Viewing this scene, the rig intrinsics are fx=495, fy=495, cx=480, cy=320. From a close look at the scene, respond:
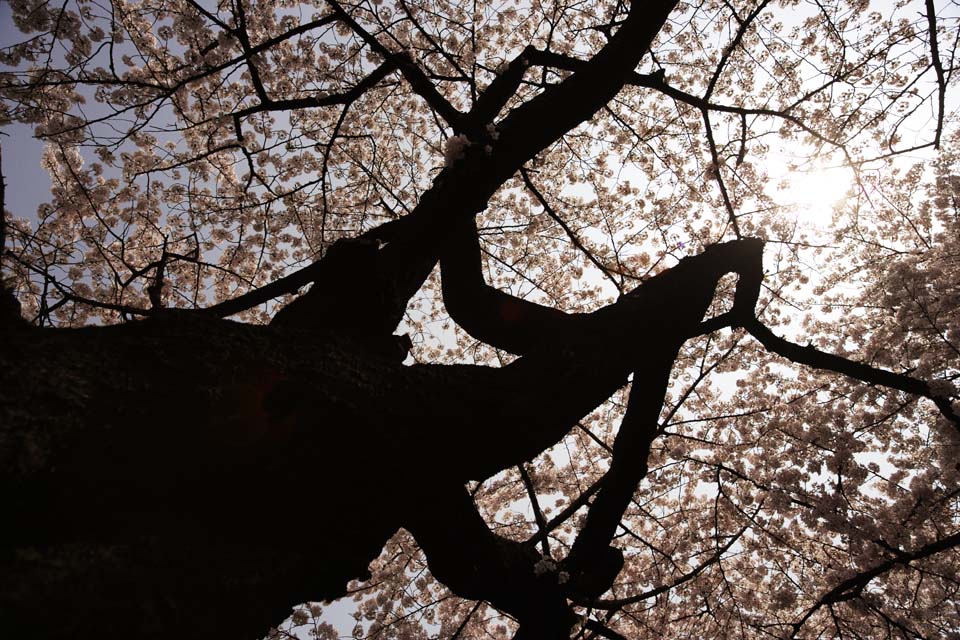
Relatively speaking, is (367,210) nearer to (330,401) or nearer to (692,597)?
(330,401)

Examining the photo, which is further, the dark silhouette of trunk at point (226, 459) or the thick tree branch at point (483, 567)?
the thick tree branch at point (483, 567)

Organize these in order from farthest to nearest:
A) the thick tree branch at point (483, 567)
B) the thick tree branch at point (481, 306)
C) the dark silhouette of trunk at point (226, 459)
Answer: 1. the thick tree branch at point (481, 306)
2. the thick tree branch at point (483, 567)
3. the dark silhouette of trunk at point (226, 459)

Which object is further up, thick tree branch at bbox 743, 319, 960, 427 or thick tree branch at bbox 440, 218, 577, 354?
thick tree branch at bbox 743, 319, 960, 427

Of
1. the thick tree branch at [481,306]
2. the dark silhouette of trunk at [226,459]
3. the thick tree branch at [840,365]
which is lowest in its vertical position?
the dark silhouette of trunk at [226,459]

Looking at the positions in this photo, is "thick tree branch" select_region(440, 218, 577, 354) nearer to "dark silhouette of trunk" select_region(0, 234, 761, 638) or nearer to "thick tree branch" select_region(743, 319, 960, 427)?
"dark silhouette of trunk" select_region(0, 234, 761, 638)

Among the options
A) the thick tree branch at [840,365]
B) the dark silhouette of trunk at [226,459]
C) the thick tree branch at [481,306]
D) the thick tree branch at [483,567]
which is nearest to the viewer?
the dark silhouette of trunk at [226,459]

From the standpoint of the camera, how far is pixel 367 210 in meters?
7.34

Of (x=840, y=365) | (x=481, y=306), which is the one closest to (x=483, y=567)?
(x=481, y=306)

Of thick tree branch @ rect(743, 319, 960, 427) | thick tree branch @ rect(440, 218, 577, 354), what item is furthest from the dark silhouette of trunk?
thick tree branch @ rect(743, 319, 960, 427)

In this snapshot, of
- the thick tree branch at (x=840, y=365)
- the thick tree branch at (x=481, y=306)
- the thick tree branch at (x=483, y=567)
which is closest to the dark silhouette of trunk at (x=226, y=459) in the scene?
the thick tree branch at (x=483, y=567)

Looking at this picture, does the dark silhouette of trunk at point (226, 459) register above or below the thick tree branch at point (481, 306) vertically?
below

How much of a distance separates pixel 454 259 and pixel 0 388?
2336mm

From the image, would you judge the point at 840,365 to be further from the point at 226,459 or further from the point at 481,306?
the point at 226,459

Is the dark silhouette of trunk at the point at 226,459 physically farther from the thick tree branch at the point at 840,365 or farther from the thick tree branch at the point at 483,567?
the thick tree branch at the point at 840,365
